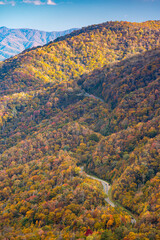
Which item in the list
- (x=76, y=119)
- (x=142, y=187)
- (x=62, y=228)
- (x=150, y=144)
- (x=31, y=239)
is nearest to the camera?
(x=31, y=239)

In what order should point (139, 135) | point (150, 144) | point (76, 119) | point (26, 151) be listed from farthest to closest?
point (76, 119)
point (26, 151)
point (139, 135)
point (150, 144)

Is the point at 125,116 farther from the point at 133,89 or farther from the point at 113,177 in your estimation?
the point at 113,177

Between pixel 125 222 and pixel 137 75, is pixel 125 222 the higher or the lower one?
the lower one

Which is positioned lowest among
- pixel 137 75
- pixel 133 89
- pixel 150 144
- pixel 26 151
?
pixel 26 151

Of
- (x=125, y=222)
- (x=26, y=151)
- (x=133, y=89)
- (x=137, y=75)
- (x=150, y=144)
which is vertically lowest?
(x=26, y=151)

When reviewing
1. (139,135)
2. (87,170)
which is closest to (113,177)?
(87,170)

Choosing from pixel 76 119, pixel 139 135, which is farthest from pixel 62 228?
pixel 76 119

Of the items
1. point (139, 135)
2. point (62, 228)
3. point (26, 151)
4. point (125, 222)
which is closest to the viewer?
point (125, 222)

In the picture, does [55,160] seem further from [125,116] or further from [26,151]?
[125,116]

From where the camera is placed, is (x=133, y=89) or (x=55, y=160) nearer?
(x=55, y=160)
